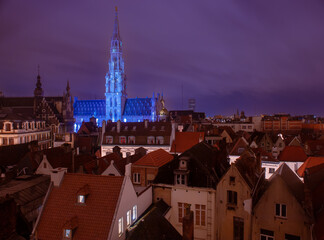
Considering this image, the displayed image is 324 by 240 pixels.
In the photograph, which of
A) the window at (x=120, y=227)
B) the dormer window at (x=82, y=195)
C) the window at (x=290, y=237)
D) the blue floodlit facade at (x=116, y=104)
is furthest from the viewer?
the blue floodlit facade at (x=116, y=104)

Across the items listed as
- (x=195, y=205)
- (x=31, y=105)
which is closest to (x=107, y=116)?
(x=31, y=105)

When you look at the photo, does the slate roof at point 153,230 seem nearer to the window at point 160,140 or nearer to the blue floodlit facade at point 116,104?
the window at point 160,140

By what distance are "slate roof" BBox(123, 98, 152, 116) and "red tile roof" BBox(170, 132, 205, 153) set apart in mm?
91373

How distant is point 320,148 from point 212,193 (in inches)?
1567

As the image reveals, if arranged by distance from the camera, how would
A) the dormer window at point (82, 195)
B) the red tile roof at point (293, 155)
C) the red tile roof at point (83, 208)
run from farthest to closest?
1. the red tile roof at point (293, 155)
2. the dormer window at point (82, 195)
3. the red tile roof at point (83, 208)

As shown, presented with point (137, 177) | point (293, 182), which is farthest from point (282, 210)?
point (137, 177)

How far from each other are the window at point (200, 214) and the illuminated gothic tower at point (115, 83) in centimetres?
12178

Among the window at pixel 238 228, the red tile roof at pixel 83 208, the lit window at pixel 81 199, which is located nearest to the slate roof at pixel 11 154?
the red tile roof at pixel 83 208

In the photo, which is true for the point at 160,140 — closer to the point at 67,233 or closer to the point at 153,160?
the point at 153,160

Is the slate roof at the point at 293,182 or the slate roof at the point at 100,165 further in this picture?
the slate roof at the point at 100,165

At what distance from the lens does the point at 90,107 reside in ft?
504

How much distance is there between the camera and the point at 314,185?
78.5 ft

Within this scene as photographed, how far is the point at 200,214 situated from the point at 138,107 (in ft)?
407

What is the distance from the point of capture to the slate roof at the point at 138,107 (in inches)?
5625
